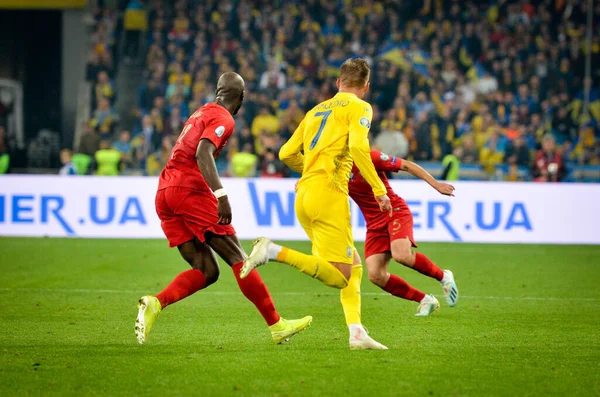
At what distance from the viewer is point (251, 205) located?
17.1 meters

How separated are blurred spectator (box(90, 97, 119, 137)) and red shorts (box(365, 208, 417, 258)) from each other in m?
14.0

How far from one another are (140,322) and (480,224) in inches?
439

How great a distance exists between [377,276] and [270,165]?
10722 millimetres

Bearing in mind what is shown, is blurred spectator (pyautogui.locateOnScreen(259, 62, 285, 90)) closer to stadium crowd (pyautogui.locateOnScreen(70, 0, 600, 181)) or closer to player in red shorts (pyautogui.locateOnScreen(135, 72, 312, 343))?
stadium crowd (pyautogui.locateOnScreen(70, 0, 600, 181))

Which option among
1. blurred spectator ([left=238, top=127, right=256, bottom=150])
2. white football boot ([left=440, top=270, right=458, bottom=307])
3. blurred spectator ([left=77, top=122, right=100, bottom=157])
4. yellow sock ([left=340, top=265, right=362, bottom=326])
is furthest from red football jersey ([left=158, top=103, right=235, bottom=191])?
blurred spectator ([left=77, top=122, right=100, bottom=157])

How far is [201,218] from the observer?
23.0ft

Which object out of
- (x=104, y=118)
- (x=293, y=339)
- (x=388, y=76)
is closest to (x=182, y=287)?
(x=293, y=339)

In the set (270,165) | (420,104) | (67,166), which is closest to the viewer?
(270,165)

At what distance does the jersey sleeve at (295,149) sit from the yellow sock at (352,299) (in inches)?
35.5

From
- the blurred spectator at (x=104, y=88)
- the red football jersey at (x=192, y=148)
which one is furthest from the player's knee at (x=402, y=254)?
the blurred spectator at (x=104, y=88)

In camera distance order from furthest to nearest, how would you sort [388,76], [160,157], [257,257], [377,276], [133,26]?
[133,26]
[388,76]
[160,157]
[377,276]
[257,257]

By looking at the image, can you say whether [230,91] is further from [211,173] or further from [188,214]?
[188,214]

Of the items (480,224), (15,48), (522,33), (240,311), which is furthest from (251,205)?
(15,48)

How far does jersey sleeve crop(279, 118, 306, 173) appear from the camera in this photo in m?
6.87
